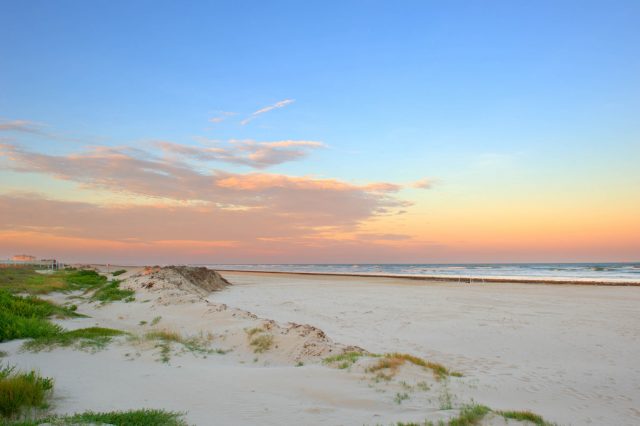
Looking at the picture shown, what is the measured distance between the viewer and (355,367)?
10312 millimetres

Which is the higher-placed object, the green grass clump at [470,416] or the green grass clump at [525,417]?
the green grass clump at [470,416]

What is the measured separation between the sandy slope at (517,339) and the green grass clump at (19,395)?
7.78m

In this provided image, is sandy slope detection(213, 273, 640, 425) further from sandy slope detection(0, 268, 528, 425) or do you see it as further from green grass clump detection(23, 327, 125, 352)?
green grass clump detection(23, 327, 125, 352)

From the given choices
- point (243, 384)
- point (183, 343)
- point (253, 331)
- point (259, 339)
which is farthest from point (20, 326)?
point (243, 384)

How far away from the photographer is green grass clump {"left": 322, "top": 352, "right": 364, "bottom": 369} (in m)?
10.6

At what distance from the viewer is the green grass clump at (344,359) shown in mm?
10550

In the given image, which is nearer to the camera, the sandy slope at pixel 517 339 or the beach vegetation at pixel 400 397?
the beach vegetation at pixel 400 397

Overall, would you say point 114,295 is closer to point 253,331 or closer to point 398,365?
point 253,331

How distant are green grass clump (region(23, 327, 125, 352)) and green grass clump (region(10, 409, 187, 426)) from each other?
6153 millimetres

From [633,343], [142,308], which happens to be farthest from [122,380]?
[633,343]

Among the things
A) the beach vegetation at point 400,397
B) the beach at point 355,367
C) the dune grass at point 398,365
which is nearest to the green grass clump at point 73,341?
the beach at point 355,367

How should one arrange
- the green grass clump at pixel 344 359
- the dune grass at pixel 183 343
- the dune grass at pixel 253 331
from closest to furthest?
the green grass clump at pixel 344 359, the dune grass at pixel 183 343, the dune grass at pixel 253 331

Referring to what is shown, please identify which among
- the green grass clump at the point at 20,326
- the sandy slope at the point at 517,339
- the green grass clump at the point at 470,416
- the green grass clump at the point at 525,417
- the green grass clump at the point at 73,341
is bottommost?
the sandy slope at the point at 517,339

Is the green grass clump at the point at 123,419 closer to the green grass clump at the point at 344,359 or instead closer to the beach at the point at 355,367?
the beach at the point at 355,367
